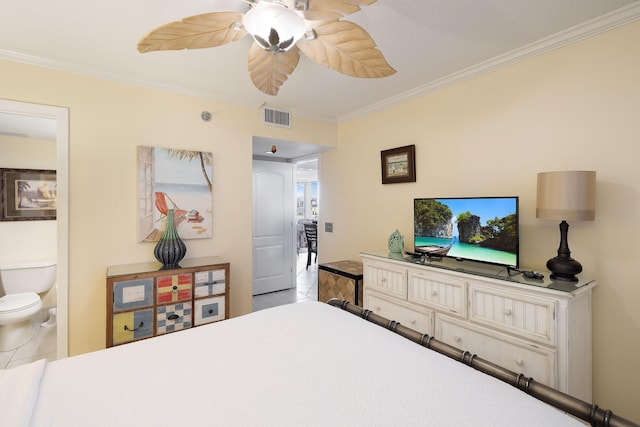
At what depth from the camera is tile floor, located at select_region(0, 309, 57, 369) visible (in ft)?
8.42

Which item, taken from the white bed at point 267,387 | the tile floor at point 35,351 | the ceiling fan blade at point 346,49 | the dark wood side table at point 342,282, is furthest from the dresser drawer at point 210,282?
the ceiling fan blade at point 346,49

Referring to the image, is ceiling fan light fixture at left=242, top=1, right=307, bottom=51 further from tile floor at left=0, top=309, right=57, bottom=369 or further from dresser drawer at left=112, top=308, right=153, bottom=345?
tile floor at left=0, top=309, right=57, bottom=369

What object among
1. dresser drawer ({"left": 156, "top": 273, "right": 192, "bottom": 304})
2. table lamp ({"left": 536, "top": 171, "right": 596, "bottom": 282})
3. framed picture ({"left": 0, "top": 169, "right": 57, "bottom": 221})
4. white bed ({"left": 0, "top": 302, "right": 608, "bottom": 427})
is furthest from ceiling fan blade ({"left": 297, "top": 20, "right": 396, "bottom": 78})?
framed picture ({"left": 0, "top": 169, "right": 57, "bottom": 221})

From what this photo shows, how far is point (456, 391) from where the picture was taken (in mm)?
953

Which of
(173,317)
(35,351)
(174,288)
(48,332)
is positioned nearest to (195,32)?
(174,288)

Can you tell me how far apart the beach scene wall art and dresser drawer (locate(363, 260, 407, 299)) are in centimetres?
163

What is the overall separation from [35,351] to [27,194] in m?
1.88

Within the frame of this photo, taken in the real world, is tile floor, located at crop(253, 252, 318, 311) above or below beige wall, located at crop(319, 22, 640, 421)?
below

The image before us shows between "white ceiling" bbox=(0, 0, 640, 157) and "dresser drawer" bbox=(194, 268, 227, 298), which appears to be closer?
"white ceiling" bbox=(0, 0, 640, 157)

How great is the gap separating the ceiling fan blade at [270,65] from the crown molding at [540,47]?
4.95ft

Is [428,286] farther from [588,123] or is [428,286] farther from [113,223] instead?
[113,223]

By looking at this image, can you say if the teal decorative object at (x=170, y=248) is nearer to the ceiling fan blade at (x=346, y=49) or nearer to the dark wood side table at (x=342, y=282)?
the dark wood side table at (x=342, y=282)

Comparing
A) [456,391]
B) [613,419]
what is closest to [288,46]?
[456,391]

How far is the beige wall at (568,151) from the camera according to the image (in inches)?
67.6
